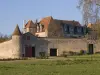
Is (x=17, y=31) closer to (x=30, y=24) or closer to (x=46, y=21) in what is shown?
(x=46, y=21)

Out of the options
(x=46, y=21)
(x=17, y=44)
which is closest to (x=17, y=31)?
(x=17, y=44)

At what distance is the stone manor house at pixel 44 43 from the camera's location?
71125 millimetres

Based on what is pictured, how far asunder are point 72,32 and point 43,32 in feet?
34.7

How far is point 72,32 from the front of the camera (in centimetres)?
10000

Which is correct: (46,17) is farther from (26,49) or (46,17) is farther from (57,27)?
(26,49)

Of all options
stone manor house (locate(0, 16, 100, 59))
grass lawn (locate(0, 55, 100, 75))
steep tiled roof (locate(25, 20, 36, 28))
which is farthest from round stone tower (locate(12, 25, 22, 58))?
grass lawn (locate(0, 55, 100, 75))

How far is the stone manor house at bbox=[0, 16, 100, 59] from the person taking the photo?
7112cm

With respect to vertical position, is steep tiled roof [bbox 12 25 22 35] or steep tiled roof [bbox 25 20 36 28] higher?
steep tiled roof [bbox 25 20 36 28]

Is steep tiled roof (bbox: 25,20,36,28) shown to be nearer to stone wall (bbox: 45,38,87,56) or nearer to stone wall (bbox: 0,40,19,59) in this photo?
stone wall (bbox: 45,38,87,56)

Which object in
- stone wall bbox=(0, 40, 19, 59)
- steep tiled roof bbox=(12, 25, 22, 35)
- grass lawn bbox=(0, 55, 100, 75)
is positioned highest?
steep tiled roof bbox=(12, 25, 22, 35)

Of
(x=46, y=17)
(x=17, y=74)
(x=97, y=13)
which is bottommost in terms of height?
(x=17, y=74)

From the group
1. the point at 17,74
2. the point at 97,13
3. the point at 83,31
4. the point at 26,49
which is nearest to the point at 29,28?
the point at 83,31

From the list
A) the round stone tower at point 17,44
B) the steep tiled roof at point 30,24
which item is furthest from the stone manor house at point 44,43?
the steep tiled roof at point 30,24

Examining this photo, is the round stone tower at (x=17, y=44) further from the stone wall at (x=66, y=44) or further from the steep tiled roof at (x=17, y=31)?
the stone wall at (x=66, y=44)
